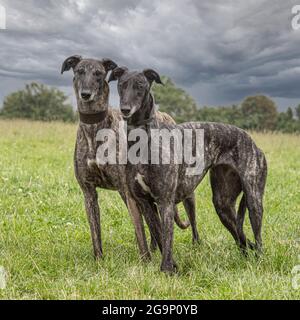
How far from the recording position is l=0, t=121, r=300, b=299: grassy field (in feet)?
13.6

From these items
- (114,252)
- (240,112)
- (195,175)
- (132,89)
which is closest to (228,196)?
(195,175)

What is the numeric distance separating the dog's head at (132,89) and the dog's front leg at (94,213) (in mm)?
1147

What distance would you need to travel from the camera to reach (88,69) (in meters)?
4.61

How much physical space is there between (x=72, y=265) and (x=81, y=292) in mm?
923

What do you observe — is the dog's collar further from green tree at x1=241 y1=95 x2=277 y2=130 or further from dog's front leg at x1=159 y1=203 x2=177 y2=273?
green tree at x1=241 y1=95 x2=277 y2=130

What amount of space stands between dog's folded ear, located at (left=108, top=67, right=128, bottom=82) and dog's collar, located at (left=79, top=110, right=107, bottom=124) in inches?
14.9

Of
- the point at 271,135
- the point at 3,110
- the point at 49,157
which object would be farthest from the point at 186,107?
the point at 49,157

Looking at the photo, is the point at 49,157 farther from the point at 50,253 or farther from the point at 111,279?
the point at 111,279

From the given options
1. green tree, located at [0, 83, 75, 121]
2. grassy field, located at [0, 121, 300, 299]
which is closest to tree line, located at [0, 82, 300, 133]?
green tree, located at [0, 83, 75, 121]

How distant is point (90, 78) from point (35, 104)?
46.7 meters

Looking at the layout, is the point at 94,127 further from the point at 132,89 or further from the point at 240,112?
the point at 240,112

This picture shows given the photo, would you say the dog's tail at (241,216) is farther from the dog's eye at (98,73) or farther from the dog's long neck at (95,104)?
the dog's eye at (98,73)

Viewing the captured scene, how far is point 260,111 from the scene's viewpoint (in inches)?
1667
